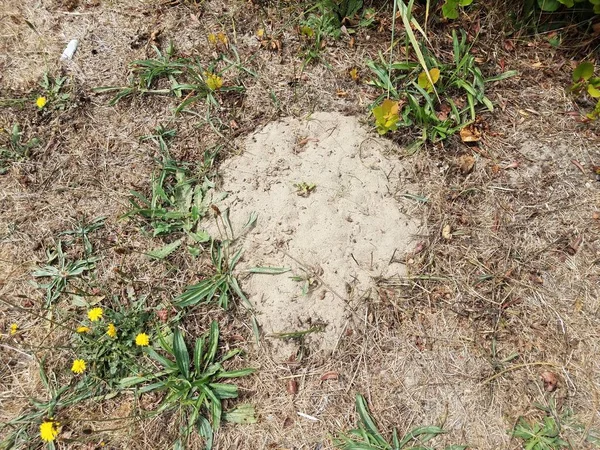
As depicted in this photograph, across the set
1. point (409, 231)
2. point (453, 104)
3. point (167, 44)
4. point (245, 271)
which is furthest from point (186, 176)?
point (453, 104)

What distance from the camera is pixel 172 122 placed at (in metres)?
2.78

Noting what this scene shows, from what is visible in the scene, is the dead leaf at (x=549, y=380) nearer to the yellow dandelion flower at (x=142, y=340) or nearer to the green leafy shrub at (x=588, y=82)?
the green leafy shrub at (x=588, y=82)

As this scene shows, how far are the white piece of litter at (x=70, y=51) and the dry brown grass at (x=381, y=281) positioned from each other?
0.08m

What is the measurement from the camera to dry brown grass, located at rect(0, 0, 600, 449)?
6.95ft

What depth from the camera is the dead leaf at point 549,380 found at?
2.11 metres

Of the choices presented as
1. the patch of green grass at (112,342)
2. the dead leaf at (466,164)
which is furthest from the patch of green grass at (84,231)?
the dead leaf at (466,164)

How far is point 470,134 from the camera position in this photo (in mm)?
2586

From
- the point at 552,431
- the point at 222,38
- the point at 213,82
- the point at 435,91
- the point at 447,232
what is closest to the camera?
the point at 552,431

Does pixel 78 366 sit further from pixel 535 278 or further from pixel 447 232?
pixel 535 278

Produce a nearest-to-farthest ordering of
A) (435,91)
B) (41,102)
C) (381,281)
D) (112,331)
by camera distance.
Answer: (112,331), (381,281), (435,91), (41,102)

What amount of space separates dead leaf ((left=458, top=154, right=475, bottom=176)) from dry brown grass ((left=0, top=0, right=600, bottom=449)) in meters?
0.04

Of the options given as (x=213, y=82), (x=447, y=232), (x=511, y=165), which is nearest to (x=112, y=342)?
(x=213, y=82)

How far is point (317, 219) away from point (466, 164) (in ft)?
2.99

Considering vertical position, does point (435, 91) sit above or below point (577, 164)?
above
